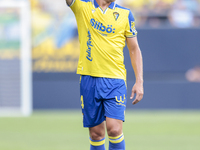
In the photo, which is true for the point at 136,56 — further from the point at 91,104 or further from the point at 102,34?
the point at 91,104

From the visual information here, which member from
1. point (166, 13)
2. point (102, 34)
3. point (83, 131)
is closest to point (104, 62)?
point (102, 34)

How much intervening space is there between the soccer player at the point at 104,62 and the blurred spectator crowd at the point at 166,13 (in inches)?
336

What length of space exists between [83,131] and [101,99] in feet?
16.1

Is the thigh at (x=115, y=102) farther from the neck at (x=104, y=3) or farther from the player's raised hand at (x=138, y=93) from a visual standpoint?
the neck at (x=104, y=3)

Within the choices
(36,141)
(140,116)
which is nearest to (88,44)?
(36,141)

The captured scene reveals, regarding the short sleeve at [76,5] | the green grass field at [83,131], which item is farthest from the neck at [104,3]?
the green grass field at [83,131]

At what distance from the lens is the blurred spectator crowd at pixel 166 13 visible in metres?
13.8

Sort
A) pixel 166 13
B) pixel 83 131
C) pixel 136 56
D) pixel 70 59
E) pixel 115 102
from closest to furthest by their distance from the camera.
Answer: pixel 115 102 < pixel 136 56 < pixel 83 131 < pixel 70 59 < pixel 166 13

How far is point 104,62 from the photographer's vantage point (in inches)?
207

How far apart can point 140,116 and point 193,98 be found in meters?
1.97

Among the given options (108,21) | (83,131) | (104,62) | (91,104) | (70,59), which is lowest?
(83,131)

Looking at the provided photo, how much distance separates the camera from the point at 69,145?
801 cm

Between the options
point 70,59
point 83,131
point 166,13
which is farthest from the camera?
point 166,13

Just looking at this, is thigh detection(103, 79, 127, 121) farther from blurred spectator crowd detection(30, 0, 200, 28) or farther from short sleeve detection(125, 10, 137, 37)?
blurred spectator crowd detection(30, 0, 200, 28)
